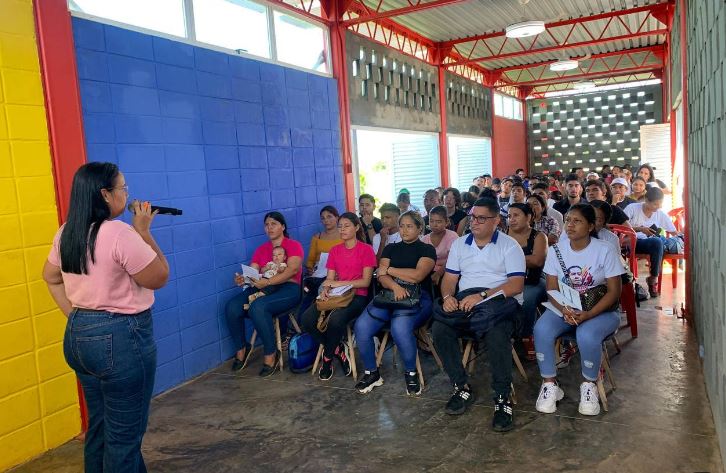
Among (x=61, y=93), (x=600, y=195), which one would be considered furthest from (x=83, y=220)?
(x=600, y=195)

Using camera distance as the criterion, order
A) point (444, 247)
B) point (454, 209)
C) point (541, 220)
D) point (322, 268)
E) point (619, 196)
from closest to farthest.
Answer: point (444, 247) < point (322, 268) < point (541, 220) < point (454, 209) < point (619, 196)

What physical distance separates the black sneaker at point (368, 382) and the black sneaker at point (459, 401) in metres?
Answer: 0.62

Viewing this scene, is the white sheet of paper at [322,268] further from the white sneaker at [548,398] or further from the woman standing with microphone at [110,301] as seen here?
the woman standing with microphone at [110,301]

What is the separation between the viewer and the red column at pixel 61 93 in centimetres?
328

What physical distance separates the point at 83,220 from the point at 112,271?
22 cm

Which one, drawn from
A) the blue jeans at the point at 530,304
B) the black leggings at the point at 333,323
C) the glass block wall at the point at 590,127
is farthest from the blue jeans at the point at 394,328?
the glass block wall at the point at 590,127

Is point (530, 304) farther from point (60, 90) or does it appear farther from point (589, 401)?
point (60, 90)

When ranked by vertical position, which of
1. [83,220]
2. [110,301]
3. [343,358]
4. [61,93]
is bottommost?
[343,358]

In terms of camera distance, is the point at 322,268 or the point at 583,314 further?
the point at 322,268

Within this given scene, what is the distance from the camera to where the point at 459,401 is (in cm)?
347

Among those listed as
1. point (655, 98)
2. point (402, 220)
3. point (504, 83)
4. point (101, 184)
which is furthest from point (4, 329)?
point (655, 98)

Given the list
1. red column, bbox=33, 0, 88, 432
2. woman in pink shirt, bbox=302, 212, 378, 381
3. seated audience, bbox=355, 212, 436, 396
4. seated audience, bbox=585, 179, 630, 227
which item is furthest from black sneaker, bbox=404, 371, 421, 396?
seated audience, bbox=585, 179, 630, 227

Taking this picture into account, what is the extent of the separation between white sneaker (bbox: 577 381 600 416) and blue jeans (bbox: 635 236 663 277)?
9.76 feet

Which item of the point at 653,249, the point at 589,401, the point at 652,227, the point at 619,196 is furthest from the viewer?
the point at 619,196
